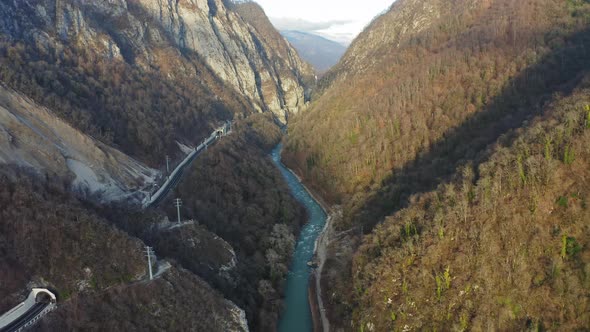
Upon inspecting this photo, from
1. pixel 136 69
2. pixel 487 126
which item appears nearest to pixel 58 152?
pixel 487 126

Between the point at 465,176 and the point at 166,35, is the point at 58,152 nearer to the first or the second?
the point at 465,176

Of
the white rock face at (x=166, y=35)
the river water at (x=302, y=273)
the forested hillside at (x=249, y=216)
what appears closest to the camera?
the river water at (x=302, y=273)

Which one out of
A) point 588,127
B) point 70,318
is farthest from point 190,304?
point 588,127

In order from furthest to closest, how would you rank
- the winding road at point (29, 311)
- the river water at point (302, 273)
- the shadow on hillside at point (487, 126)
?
the shadow on hillside at point (487, 126), the river water at point (302, 273), the winding road at point (29, 311)

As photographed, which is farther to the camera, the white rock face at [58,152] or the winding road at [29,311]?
the white rock face at [58,152]

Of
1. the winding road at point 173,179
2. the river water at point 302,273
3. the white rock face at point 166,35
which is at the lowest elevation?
the river water at point 302,273

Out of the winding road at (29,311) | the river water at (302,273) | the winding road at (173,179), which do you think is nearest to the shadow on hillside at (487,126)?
Result: the river water at (302,273)

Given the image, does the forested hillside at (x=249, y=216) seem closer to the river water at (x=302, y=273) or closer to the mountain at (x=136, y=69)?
the river water at (x=302, y=273)
